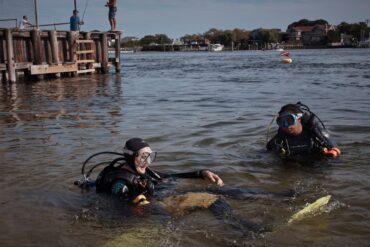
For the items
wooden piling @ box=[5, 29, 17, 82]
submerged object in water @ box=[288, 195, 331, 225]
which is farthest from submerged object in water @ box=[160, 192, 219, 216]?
wooden piling @ box=[5, 29, 17, 82]

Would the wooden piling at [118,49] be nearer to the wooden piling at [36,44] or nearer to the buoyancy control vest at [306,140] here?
the wooden piling at [36,44]

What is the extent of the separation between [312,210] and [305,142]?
98.2 inches

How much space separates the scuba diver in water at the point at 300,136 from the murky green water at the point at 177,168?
27 centimetres

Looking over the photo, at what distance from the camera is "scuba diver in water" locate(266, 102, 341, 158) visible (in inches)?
282


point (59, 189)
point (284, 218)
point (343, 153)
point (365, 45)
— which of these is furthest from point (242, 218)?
point (365, 45)

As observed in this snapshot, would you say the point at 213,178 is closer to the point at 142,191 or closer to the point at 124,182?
the point at 142,191

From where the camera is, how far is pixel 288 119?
7.15 metres

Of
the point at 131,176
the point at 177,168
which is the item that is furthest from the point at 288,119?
the point at 131,176

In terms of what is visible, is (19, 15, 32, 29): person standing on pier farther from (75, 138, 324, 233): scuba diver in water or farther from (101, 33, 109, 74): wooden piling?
(75, 138, 324, 233): scuba diver in water

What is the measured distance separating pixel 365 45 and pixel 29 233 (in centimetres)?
14818

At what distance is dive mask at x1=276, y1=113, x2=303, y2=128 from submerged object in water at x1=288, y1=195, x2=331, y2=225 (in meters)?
1.95

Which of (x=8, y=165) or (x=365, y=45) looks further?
(x=365, y=45)

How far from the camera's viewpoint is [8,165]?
7461 mm

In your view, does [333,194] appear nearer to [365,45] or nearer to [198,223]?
[198,223]
